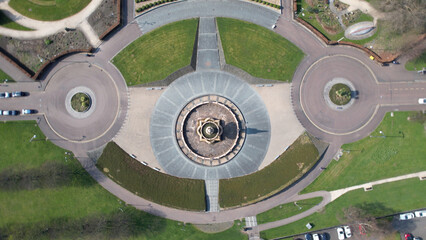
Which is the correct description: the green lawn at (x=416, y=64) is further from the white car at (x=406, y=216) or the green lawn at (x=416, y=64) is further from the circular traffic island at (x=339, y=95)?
the white car at (x=406, y=216)

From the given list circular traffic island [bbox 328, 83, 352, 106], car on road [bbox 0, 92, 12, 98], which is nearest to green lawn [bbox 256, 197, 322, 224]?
circular traffic island [bbox 328, 83, 352, 106]

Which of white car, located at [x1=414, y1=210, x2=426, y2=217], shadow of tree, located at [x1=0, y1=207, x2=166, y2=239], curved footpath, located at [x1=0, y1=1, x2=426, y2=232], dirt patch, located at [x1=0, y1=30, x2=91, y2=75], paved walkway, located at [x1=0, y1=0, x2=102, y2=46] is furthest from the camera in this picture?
paved walkway, located at [x1=0, y1=0, x2=102, y2=46]

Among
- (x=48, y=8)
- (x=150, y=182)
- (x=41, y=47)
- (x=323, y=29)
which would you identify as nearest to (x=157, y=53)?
(x=41, y=47)

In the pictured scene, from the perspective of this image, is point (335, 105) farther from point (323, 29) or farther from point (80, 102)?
point (80, 102)

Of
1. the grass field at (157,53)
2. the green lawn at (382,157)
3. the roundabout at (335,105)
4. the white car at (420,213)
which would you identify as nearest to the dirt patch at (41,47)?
the grass field at (157,53)

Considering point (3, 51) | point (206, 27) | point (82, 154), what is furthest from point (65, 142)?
point (206, 27)

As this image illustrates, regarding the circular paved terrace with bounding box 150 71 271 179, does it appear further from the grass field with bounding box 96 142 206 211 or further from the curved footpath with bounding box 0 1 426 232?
the curved footpath with bounding box 0 1 426 232
